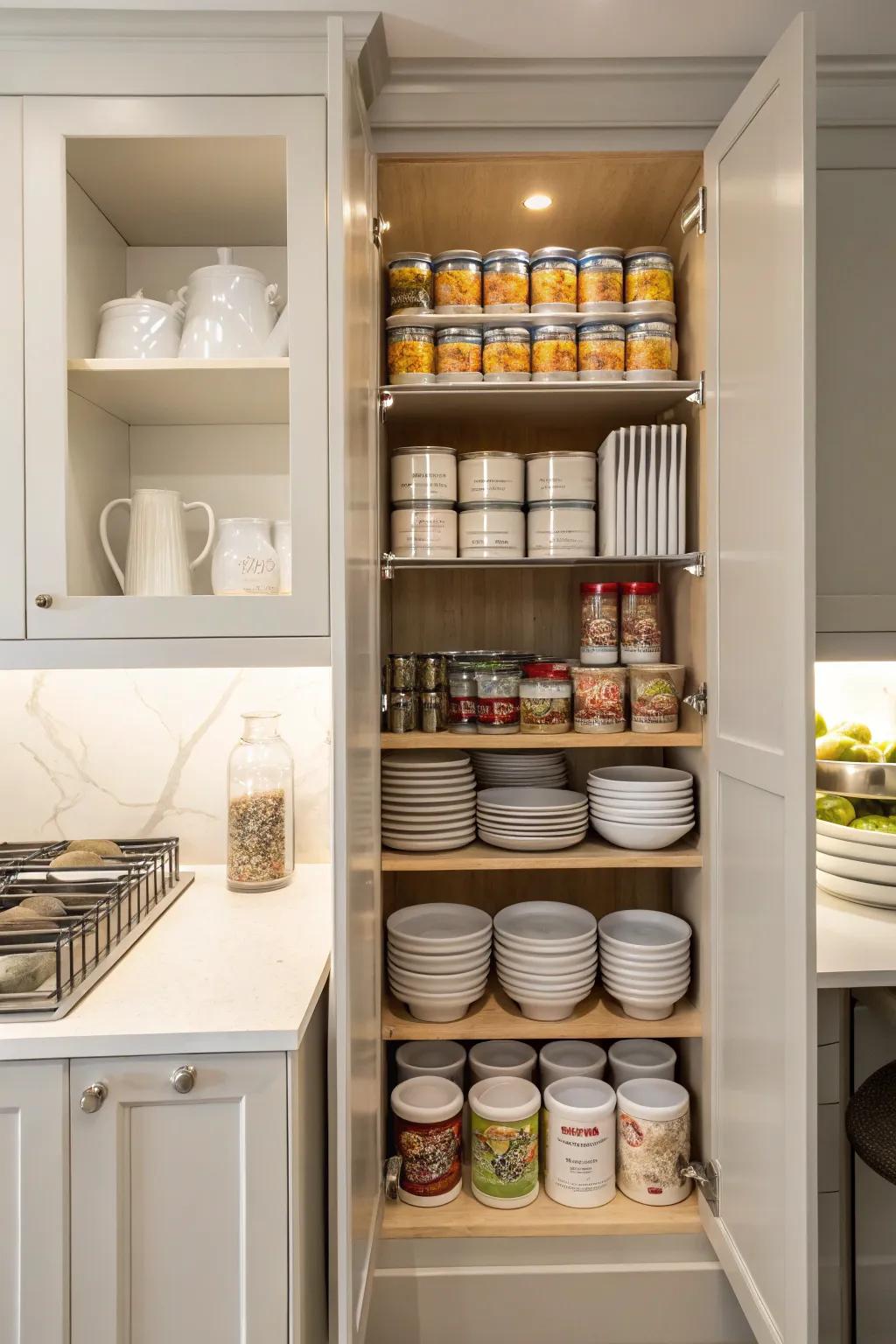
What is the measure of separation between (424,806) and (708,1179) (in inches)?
33.9

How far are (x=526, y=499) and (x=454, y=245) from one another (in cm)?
67

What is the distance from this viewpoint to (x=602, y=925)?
1825 millimetres

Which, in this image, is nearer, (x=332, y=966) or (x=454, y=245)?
(x=332, y=966)

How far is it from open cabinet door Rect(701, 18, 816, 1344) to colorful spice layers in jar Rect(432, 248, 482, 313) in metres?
0.45

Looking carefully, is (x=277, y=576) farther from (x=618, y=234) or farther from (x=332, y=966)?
(x=618, y=234)

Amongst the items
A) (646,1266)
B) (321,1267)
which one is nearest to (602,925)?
(646,1266)

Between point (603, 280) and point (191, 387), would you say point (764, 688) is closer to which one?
point (603, 280)

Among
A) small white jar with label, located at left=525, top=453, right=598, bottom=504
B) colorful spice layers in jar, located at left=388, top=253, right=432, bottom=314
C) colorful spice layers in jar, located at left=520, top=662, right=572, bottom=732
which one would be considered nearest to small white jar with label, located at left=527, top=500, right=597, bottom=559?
small white jar with label, located at left=525, top=453, right=598, bottom=504

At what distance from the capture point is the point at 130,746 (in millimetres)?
1733

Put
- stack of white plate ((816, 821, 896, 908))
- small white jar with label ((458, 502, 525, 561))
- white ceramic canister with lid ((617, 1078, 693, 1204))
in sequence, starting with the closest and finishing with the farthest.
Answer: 1. stack of white plate ((816, 821, 896, 908))
2. white ceramic canister with lid ((617, 1078, 693, 1204))
3. small white jar with label ((458, 502, 525, 561))

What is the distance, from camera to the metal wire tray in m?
1.11

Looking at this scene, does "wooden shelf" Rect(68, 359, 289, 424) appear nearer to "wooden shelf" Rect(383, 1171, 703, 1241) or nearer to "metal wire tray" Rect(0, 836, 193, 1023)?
"metal wire tray" Rect(0, 836, 193, 1023)

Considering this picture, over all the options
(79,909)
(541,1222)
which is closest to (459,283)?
(79,909)

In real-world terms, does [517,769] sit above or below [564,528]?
below
